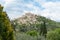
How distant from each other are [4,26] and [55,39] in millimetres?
32655

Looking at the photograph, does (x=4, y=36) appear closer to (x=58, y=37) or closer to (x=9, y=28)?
(x=9, y=28)

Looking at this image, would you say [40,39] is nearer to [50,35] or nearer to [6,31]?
[50,35]

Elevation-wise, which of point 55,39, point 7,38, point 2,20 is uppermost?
point 2,20

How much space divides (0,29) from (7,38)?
0.83 m

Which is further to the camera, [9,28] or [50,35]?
[50,35]

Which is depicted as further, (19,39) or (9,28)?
(19,39)

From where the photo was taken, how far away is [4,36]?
39.9 ft

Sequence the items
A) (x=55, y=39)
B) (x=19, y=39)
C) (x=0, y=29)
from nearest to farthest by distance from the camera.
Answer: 1. (x=0, y=29)
2. (x=19, y=39)
3. (x=55, y=39)

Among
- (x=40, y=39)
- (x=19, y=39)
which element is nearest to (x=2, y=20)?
(x=19, y=39)

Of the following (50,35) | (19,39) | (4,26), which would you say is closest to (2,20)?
(4,26)

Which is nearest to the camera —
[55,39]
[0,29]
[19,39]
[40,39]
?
[0,29]

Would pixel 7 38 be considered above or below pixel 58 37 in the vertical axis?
above

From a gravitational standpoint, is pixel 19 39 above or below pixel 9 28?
below

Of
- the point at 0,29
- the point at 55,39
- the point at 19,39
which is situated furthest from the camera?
the point at 55,39
